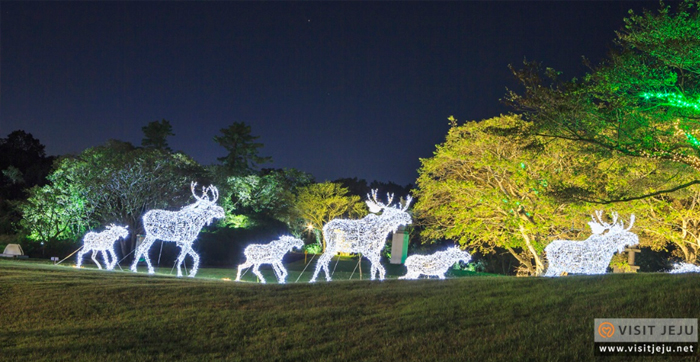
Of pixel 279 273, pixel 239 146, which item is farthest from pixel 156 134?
pixel 279 273

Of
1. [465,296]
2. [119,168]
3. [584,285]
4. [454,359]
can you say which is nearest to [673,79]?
[584,285]

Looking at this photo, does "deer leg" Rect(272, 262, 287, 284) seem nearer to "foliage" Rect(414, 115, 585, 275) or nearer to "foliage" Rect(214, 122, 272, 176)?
"foliage" Rect(414, 115, 585, 275)

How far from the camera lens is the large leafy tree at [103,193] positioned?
88.4ft

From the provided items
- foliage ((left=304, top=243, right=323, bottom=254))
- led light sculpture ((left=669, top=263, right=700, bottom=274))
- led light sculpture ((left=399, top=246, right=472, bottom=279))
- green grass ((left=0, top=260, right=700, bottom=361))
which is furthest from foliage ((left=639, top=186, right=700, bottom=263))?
foliage ((left=304, top=243, right=323, bottom=254))

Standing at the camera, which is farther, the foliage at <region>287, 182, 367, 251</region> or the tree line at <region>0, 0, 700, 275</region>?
the foliage at <region>287, 182, 367, 251</region>

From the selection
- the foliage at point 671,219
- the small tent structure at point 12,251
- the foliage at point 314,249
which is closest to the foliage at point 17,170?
the small tent structure at point 12,251

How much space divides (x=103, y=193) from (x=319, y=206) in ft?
64.3

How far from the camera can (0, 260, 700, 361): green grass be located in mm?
6605

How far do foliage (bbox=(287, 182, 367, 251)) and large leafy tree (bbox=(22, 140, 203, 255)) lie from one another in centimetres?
1472

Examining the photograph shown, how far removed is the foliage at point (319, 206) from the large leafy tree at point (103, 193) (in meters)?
14.7

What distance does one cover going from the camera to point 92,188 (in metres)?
26.8

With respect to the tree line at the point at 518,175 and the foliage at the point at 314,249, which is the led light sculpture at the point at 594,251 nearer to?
the tree line at the point at 518,175

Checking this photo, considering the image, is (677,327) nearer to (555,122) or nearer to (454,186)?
(555,122)

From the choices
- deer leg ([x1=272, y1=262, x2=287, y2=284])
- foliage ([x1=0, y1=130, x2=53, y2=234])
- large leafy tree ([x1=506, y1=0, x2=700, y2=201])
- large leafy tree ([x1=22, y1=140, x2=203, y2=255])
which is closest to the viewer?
large leafy tree ([x1=506, y1=0, x2=700, y2=201])
